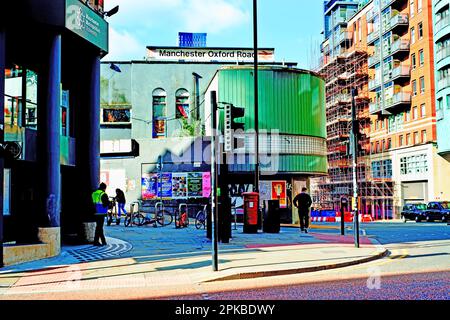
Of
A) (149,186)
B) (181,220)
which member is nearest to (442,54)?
(149,186)

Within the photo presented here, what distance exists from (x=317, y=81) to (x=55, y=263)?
75.2 feet

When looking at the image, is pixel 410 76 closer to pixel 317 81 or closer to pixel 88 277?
pixel 317 81

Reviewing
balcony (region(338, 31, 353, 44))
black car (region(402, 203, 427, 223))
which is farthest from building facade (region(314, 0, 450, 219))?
black car (region(402, 203, 427, 223))

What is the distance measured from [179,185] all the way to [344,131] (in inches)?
1689

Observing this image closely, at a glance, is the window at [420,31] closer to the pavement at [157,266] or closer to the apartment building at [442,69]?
the apartment building at [442,69]

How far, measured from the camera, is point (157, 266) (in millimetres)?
11609

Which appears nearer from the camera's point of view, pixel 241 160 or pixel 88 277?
pixel 88 277

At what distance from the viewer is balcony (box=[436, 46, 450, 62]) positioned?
165ft

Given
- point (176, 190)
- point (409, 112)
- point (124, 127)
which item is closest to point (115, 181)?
point (176, 190)

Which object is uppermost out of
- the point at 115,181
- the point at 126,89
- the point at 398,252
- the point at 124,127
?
the point at 126,89

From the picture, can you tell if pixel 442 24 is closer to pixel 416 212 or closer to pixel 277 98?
pixel 416 212

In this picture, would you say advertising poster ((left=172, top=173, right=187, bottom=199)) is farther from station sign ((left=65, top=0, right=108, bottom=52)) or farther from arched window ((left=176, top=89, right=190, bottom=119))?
station sign ((left=65, top=0, right=108, bottom=52))

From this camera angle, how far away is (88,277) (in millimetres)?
10359

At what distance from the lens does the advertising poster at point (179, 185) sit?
33531 millimetres
